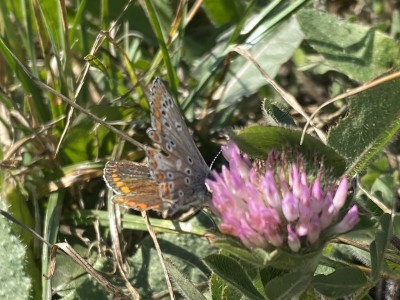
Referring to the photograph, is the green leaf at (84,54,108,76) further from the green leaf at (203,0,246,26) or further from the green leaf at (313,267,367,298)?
the green leaf at (313,267,367,298)

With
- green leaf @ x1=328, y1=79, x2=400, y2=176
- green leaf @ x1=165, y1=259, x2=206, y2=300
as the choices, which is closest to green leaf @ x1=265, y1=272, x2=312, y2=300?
green leaf @ x1=165, y1=259, x2=206, y2=300

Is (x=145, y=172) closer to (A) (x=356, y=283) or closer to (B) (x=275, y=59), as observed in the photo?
(A) (x=356, y=283)

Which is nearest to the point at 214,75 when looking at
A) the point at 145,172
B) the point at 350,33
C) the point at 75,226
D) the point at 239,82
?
the point at 239,82

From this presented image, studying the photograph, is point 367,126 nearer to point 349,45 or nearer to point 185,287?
point 185,287

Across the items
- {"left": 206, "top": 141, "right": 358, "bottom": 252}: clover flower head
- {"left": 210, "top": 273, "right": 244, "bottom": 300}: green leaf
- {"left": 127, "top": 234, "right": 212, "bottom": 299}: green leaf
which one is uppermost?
{"left": 206, "top": 141, "right": 358, "bottom": 252}: clover flower head

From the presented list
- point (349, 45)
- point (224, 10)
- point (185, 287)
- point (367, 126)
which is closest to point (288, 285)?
point (185, 287)

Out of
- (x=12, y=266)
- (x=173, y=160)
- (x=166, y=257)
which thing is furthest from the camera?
(x=166, y=257)
